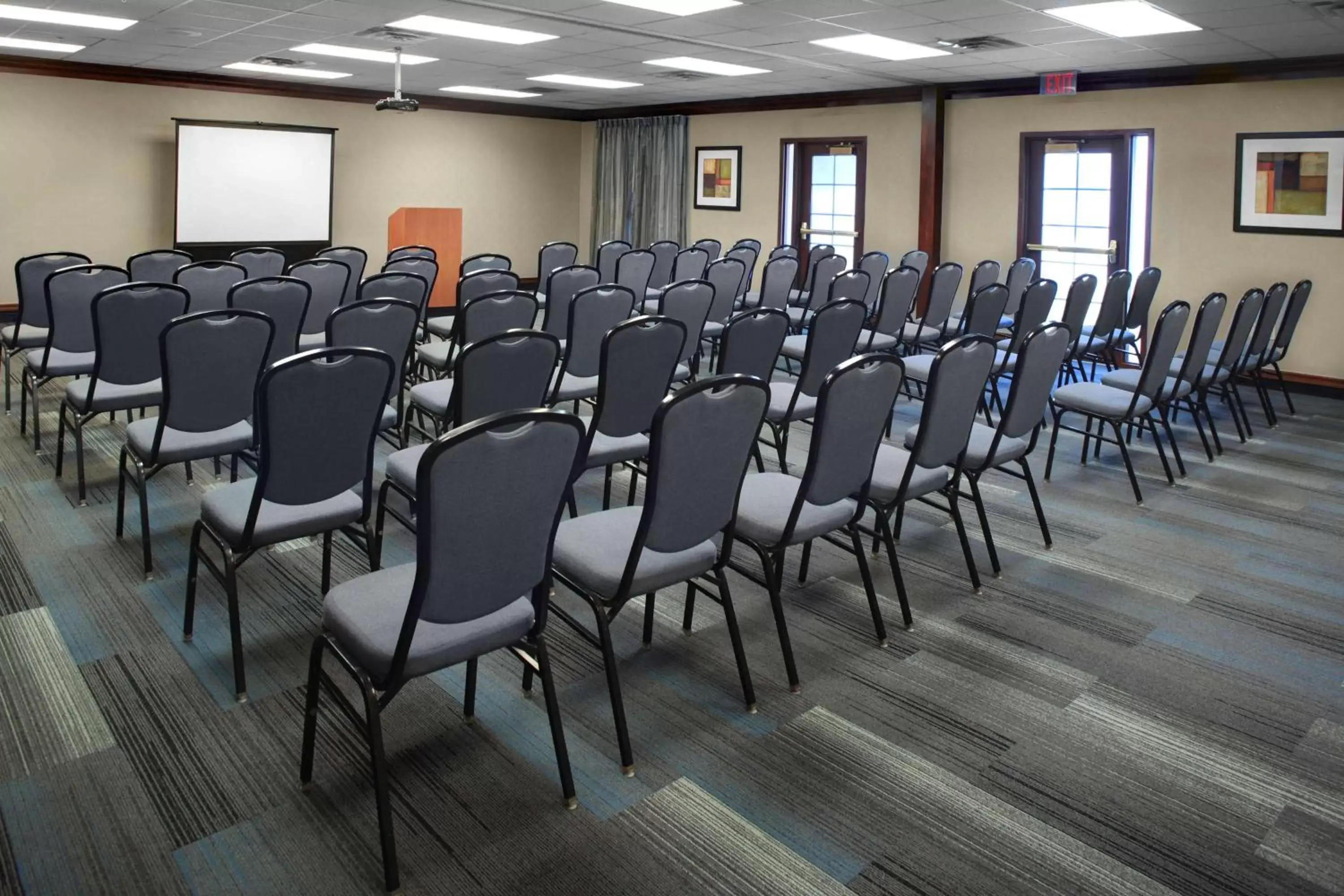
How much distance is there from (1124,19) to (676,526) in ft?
18.8

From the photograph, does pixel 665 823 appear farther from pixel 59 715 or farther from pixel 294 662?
pixel 59 715

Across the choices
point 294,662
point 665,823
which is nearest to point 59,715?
point 294,662

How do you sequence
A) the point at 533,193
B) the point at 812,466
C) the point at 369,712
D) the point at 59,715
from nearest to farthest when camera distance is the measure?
1. the point at 369,712
2. the point at 59,715
3. the point at 812,466
4. the point at 533,193

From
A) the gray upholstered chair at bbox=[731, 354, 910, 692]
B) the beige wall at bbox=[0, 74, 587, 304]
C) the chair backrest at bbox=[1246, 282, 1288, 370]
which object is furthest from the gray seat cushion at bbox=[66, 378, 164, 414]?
the beige wall at bbox=[0, 74, 587, 304]

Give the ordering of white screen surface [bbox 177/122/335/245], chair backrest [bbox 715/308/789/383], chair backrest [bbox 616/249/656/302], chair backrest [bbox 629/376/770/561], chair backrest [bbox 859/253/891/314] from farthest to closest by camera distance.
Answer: white screen surface [bbox 177/122/335/245] → chair backrest [bbox 859/253/891/314] → chair backrest [bbox 616/249/656/302] → chair backrest [bbox 715/308/789/383] → chair backrest [bbox 629/376/770/561]

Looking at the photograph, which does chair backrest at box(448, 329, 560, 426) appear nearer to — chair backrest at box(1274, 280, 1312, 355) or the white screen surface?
chair backrest at box(1274, 280, 1312, 355)

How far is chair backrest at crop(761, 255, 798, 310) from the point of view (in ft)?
26.3

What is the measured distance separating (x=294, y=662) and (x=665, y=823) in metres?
1.43

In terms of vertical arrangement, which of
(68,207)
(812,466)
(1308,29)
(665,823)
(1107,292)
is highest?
A: (1308,29)

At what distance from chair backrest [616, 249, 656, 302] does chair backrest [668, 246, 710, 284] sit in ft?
0.80

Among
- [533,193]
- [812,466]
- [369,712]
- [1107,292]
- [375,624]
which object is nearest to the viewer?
[369,712]

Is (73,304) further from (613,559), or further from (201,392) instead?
(613,559)

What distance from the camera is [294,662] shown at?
3.24 metres

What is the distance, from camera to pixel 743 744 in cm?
283
